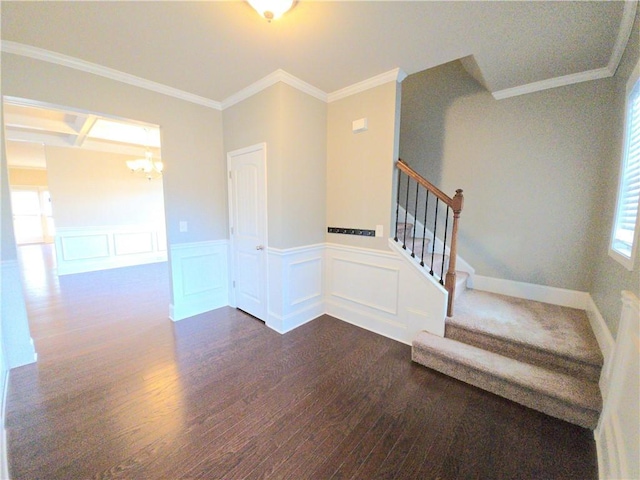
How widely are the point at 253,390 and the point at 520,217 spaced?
137 inches

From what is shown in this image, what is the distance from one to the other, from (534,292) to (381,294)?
1.86 m

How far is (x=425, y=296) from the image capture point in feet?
8.23

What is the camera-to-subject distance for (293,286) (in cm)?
295

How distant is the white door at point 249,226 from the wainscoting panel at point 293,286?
0.63ft

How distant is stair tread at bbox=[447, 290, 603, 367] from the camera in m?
1.93

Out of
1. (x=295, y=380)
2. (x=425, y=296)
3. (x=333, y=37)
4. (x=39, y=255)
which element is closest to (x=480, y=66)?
(x=333, y=37)

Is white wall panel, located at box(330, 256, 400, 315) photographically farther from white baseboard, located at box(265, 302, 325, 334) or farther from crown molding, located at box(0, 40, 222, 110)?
crown molding, located at box(0, 40, 222, 110)

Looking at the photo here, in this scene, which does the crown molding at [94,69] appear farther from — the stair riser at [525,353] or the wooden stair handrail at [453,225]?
the stair riser at [525,353]

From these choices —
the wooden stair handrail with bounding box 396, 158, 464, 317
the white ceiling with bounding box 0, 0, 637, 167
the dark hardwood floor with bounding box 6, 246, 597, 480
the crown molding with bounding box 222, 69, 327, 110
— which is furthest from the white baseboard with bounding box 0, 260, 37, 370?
the wooden stair handrail with bounding box 396, 158, 464, 317

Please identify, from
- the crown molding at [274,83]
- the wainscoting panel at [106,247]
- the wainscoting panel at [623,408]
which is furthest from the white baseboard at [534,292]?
the wainscoting panel at [106,247]

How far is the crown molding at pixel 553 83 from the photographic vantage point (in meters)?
2.43

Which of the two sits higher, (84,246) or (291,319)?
(84,246)

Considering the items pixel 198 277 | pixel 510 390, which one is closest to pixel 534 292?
pixel 510 390

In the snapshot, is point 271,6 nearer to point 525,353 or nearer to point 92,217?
point 525,353
